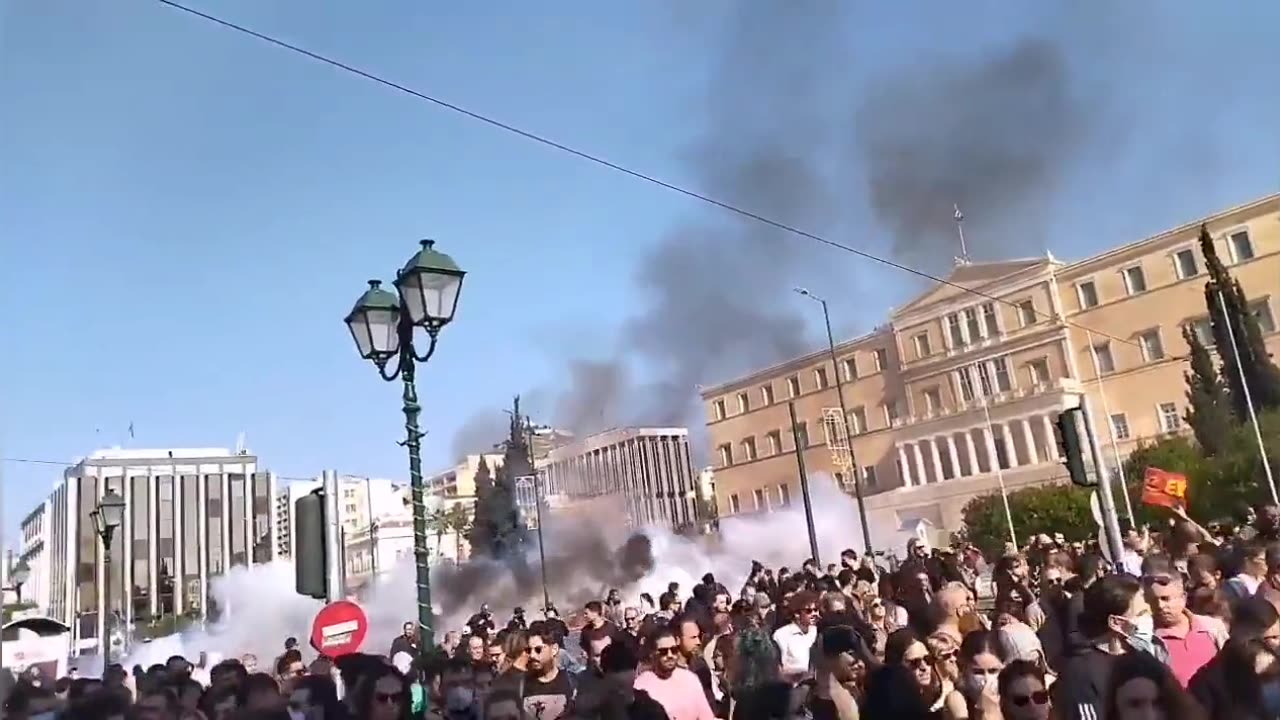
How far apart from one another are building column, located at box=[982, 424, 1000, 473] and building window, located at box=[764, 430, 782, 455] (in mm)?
13458

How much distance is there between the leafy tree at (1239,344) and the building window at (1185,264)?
13956mm

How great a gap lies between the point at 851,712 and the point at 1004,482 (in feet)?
154

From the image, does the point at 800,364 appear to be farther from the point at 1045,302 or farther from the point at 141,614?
the point at 141,614

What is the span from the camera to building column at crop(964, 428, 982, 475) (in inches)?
2021

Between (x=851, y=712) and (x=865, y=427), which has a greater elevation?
(x=865, y=427)

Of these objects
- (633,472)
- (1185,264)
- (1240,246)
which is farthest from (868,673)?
(633,472)

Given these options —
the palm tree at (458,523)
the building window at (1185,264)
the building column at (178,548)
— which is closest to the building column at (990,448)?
the building window at (1185,264)

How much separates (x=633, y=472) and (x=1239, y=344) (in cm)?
4775

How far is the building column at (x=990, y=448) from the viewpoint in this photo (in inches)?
1959

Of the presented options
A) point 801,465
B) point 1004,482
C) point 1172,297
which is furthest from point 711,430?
point 801,465

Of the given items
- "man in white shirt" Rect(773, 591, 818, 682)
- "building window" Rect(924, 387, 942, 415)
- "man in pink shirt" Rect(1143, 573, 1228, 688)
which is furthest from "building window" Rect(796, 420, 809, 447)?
"man in pink shirt" Rect(1143, 573, 1228, 688)

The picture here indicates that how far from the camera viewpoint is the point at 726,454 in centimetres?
6494

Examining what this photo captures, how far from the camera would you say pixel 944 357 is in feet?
178

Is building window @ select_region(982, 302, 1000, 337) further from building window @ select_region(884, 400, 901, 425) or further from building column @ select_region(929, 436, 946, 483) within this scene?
building window @ select_region(884, 400, 901, 425)
